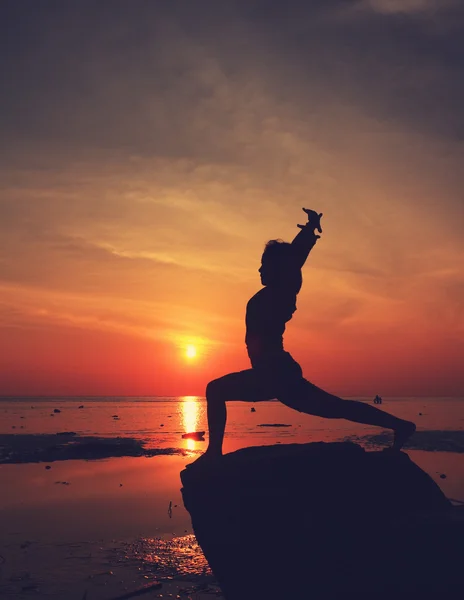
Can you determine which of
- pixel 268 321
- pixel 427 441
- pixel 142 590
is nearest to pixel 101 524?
pixel 142 590

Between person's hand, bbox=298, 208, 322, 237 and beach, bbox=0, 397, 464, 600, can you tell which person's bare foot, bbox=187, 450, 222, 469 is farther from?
beach, bbox=0, 397, 464, 600

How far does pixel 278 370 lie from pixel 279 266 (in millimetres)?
1406

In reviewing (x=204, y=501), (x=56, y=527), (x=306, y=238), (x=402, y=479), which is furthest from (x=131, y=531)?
(x=306, y=238)

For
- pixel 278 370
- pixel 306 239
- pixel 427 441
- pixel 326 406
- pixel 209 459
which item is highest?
pixel 306 239

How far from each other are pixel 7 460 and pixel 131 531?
52.6ft

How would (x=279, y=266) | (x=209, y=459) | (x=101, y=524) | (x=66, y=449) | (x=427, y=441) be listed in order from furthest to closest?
(x=427, y=441) → (x=66, y=449) → (x=101, y=524) → (x=279, y=266) → (x=209, y=459)

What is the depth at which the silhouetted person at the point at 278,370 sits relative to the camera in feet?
24.7

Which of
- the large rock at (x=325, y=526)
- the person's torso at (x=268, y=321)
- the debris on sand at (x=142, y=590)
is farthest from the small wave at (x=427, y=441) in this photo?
the person's torso at (x=268, y=321)

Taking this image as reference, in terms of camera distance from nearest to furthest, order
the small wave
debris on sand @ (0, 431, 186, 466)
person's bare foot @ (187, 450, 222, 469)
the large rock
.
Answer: the large rock → person's bare foot @ (187, 450, 222, 469) → debris on sand @ (0, 431, 186, 466) → the small wave

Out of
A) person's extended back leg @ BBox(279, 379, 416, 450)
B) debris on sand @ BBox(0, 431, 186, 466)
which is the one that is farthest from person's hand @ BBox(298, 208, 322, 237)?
debris on sand @ BBox(0, 431, 186, 466)

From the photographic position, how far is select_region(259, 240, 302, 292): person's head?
309 inches

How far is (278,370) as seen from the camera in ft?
24.8

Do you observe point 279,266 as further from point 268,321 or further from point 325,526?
point 325,526

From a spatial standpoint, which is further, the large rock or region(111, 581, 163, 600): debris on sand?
region(111, 581, 163, 600): debris on sand
